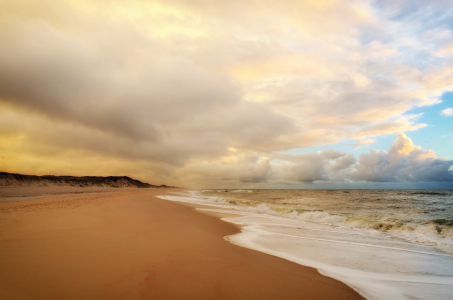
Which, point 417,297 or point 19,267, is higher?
point 19,267

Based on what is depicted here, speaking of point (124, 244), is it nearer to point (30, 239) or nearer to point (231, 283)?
point (30, 239)

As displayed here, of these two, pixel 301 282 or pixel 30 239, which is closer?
pixel 301 282

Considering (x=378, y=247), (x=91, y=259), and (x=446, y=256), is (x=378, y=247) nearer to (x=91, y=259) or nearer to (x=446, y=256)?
(x=446, y=256)

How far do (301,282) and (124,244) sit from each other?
4628mm

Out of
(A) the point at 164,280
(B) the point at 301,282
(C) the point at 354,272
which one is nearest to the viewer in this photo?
(A) the point at 164,280

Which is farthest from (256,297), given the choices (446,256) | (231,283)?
(446,256)

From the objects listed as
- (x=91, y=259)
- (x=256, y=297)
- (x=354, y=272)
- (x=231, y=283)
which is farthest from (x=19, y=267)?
(x=354, y=272)

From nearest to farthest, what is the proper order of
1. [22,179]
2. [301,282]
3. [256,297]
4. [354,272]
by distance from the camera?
[256,297] < [301,282] < [354,272] < [22,179]

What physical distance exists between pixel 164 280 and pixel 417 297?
4.87 m

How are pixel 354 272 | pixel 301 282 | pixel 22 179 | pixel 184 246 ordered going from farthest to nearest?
pixel 22 179
pixel 184 246
pixel 354 272
pixel 301 282

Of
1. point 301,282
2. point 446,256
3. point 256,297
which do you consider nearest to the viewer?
point 256,297

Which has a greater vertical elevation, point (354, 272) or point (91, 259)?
point (91, 259)

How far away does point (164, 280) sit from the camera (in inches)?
148

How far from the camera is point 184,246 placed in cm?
603
